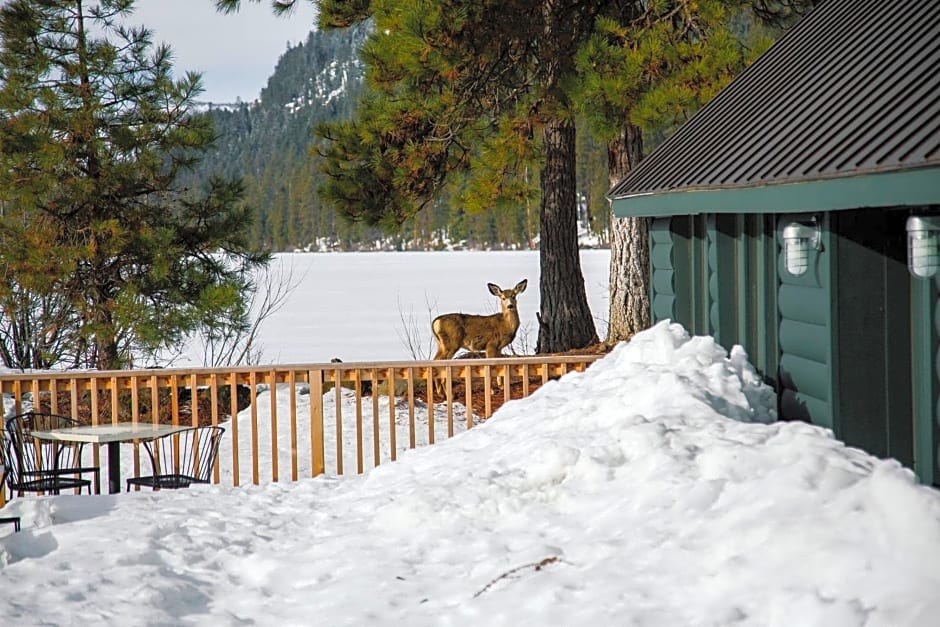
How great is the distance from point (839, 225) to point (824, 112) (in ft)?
2.13

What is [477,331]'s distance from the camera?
12953 millimetres

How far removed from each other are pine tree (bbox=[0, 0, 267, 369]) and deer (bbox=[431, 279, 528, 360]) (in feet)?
8.27

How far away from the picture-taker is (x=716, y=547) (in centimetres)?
457

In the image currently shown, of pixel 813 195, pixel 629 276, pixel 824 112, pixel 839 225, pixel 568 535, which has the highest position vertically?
pixel 824 112

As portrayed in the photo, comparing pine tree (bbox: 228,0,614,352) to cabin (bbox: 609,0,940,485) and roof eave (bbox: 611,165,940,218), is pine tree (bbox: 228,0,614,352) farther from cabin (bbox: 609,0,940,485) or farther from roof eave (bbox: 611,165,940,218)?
roof eave (bbox: 611,165,940,218)

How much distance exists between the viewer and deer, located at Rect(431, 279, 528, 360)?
1287 centimetres

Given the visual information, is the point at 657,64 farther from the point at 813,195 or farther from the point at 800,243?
the point at 813,195

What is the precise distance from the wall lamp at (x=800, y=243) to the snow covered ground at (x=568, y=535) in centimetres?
89

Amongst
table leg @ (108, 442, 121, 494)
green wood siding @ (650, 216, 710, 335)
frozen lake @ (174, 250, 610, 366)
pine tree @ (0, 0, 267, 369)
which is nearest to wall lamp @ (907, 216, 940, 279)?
green wood siding @ (650, 216, 710, 335)

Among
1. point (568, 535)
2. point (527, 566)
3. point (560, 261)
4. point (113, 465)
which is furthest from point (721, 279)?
point (560, 261)

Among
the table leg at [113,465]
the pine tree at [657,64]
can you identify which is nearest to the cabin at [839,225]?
the pine tree at [657,64]

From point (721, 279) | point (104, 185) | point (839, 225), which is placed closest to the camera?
point (839, 225)

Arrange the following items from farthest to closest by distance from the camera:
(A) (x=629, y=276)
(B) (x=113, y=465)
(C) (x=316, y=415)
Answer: (A) (x=629, y=276), (C) (x=316, y=415), (B) (x=113, y=465)

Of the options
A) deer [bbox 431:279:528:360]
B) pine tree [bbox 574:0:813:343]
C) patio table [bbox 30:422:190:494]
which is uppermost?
pine tree [bbox 574:0:813:343]
